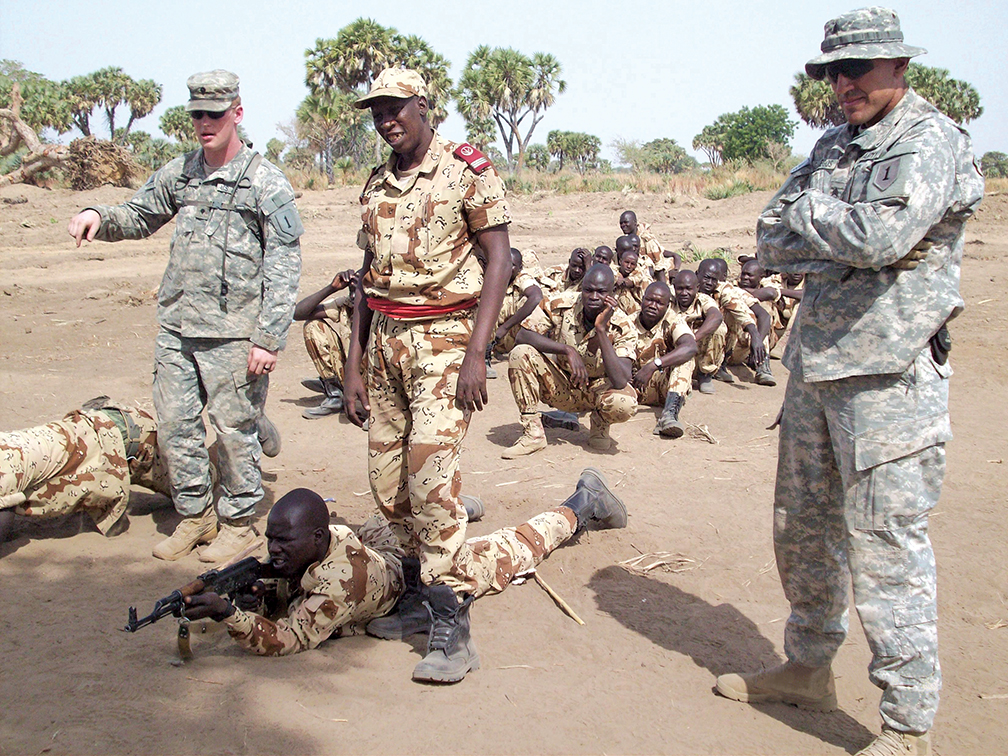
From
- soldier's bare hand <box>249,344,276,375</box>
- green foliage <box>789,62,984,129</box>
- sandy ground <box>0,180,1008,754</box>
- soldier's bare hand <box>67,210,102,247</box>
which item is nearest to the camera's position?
sandy ground <box>0,180,1008,754</box>

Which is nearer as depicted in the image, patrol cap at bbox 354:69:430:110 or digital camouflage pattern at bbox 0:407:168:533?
patrol cap at bbox 354:69:430:110

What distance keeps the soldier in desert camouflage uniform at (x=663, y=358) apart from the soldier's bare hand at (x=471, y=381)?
13.1 ft

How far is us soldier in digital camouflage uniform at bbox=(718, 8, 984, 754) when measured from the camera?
2.67m

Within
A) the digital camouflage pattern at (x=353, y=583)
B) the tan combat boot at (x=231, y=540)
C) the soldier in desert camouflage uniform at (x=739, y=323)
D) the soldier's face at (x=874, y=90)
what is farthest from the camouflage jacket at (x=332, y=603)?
the soldier in desert camouflage uniform at (x=739, y=323)

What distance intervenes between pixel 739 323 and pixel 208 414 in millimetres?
6307

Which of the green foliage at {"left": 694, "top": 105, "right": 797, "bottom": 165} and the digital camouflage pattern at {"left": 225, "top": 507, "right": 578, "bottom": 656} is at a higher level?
the green foliage at {"left": 694, "top": 105, "right": 797, "bottom": 165}

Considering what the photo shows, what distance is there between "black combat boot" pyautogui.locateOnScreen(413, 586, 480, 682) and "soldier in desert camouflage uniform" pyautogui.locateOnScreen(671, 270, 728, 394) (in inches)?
222

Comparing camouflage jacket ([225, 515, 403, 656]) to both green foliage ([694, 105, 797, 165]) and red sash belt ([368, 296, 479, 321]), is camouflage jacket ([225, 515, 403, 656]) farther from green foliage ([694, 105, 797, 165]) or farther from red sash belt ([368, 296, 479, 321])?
green foliage ([694, 105, 797, 165])

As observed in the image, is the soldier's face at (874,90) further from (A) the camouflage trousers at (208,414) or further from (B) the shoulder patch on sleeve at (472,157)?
(A) the camouflage trousers at (208,414)

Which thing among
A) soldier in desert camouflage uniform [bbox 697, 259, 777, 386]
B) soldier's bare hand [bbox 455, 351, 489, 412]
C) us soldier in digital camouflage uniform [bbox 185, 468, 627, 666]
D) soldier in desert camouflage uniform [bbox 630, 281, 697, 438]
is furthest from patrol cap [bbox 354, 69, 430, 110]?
soldier in desert camouflage uniform [bbox 697, 259, 777, 386]

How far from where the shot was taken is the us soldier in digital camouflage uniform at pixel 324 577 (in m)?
3.37

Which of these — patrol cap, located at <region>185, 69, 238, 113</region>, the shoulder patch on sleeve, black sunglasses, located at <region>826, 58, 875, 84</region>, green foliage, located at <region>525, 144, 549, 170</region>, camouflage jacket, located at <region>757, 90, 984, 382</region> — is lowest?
camouflage jacket, located at <region>757, 90, 984, 382</region>

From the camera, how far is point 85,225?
420cm

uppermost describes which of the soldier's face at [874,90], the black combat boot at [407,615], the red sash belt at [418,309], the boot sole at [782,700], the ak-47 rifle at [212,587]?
the soldier's face at [874,90]
